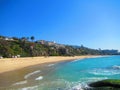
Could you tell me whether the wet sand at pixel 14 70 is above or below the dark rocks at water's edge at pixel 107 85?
above

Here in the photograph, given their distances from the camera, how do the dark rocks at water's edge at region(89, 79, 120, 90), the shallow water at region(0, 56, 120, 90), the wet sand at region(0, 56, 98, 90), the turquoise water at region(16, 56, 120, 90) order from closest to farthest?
the dark rocks at water's edge at region(89, 79, 120, 90)
the turquoise water at region(16, 56, 120, 90)
the shallow water at region(0, 56, 120, 90)
the wet sand at region(0, 56, 98, 90)

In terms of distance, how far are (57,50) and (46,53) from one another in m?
23.9

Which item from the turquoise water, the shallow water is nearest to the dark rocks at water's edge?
the shallow water

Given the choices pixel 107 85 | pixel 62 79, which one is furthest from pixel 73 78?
pixel 107 85

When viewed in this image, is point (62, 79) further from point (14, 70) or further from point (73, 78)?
point (14, 70)

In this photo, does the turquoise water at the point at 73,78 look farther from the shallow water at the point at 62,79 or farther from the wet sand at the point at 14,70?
the wet sand at the point at 14,70

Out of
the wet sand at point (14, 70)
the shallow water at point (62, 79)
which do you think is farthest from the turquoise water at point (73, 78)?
the wet sand at point (14, 70)

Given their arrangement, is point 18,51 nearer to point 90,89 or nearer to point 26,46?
point 26,46

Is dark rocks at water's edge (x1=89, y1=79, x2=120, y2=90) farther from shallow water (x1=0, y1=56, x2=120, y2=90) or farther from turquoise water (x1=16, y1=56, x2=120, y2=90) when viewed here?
turquoise water (x1=16, y1=56, x2=120, y2=90)

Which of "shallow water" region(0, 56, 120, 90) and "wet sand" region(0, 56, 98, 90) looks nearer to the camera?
"shallow water" region(0, 56, 120, 90)

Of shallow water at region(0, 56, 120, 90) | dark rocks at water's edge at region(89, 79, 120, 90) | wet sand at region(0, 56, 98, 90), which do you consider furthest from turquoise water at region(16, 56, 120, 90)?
wet sand at region(0, 56, 98, 90)

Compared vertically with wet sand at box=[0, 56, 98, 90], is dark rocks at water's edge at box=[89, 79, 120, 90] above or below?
below

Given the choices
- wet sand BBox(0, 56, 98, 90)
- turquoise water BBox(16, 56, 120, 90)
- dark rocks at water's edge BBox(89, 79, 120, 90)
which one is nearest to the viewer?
dark rocks at water's edge BBox(89, 79, 120, 90)

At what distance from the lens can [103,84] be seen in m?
18.3
